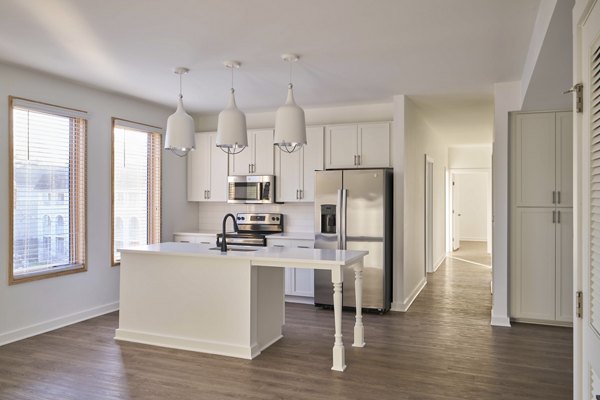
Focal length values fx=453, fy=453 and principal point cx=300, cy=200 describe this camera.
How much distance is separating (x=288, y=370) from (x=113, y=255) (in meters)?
2.85

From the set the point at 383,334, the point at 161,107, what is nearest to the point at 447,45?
the point at 383,334

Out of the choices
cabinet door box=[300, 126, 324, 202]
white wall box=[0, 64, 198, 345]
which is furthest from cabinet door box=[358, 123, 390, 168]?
white wall box=[0, 64, 198, 345]

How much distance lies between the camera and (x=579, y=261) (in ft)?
5.49

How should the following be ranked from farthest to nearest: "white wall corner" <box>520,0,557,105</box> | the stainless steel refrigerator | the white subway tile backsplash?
1. the white subway tile backsplash
2. the stainless steel refrigerator
3. "white wall corner" <box>520,0,557,105</box>

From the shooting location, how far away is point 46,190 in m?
4.51

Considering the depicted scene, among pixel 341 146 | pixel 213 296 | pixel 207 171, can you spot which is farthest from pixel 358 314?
pixel 207 171

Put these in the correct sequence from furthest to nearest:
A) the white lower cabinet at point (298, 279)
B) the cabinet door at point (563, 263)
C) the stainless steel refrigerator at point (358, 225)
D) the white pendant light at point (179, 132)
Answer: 1. the white lower cabinet at point (298, 279)
2. the stainless steel refrigerator at point (358, 225)
3. the cabinet door at point (563, 263)
4. the white pendant light at point (179, 132)

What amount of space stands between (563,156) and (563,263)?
1.10 m

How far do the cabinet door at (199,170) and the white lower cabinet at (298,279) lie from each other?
4.68 ft

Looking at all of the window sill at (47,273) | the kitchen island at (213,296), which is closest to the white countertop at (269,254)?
the kitchen island at (213,296)

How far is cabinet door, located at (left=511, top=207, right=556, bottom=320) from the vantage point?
4.71 m

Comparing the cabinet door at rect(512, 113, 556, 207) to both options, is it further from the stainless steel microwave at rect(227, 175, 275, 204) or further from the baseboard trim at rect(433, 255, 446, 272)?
the baseboard trim at rect(433, 255, 446, 272)

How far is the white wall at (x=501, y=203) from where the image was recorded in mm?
4758

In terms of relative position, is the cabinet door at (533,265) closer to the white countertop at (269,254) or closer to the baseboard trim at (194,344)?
the white countertop at (269,254)
